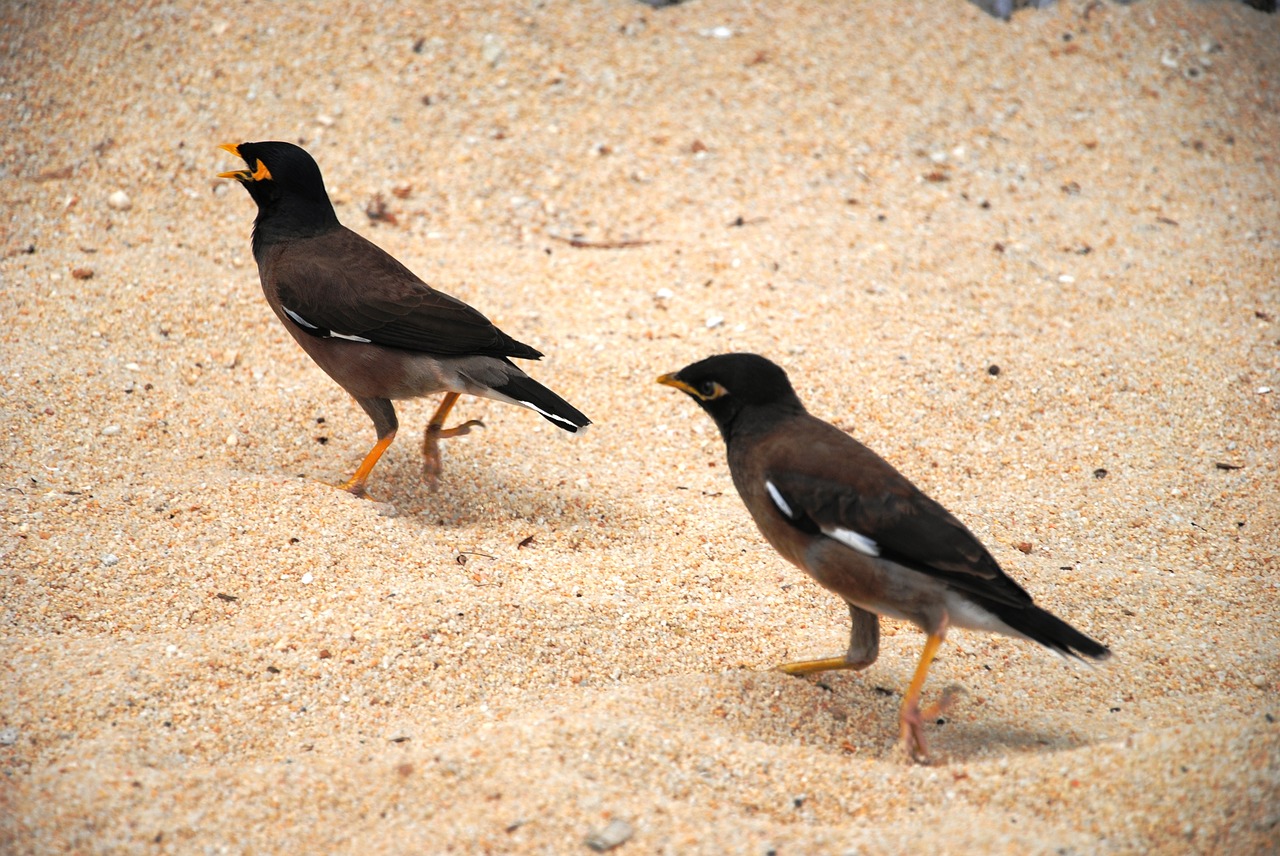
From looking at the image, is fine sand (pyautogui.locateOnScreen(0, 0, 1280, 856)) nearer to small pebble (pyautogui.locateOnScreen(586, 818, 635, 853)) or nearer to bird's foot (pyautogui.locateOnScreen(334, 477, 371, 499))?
small pebble (pyautogui.locateOnScreen(586, 818, 635, 853))

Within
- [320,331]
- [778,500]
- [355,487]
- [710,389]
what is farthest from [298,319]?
[778,500]

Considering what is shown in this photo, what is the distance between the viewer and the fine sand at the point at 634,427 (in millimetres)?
3246

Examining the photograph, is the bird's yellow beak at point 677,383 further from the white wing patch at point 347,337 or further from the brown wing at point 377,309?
the white wing patch at point 347,337

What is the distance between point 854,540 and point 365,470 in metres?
2.46

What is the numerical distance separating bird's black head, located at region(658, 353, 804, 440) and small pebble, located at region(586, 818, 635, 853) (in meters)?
1.55

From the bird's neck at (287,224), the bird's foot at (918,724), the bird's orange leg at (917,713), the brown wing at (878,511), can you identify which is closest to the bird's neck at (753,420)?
the brown wing at (878,511)

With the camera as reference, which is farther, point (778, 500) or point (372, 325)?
point (372, 325)

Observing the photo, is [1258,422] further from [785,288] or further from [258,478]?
[258,478]

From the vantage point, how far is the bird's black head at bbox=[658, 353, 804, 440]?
399 centimetres

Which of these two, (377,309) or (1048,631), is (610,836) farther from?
(377,309)

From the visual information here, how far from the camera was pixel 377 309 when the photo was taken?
196 inches

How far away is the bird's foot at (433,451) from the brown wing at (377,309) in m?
0.55

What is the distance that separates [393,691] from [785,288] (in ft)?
12.4

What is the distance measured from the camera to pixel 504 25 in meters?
8.01
